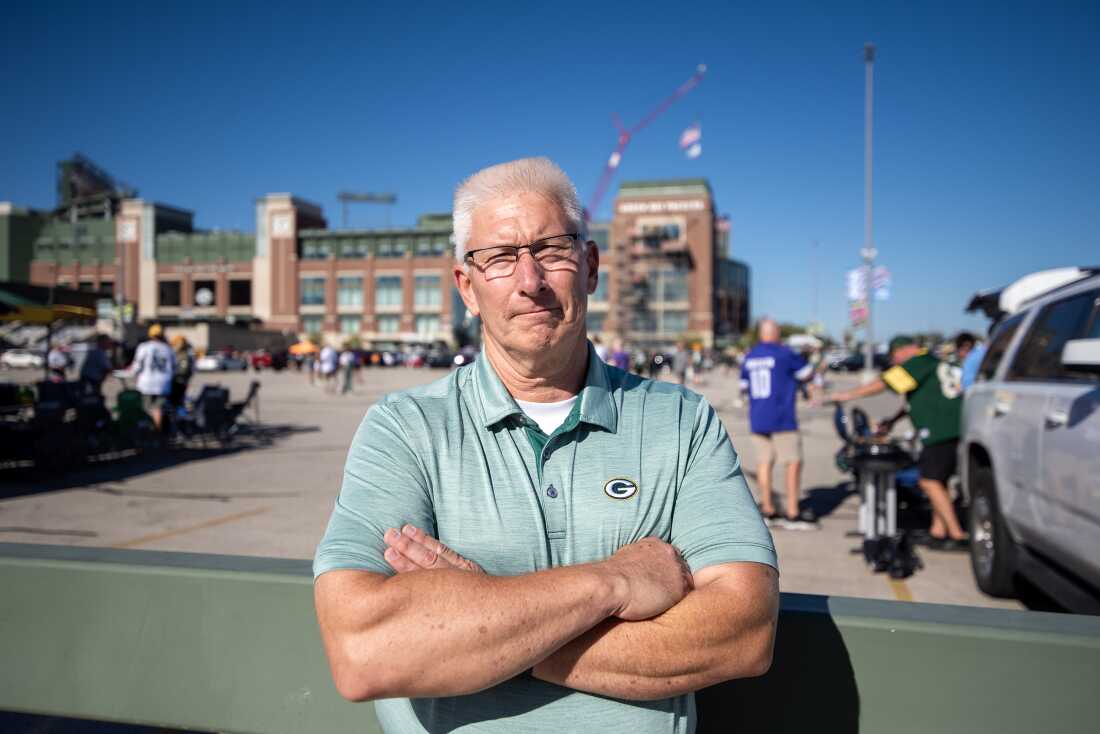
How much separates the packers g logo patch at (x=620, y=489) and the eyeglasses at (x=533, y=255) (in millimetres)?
554

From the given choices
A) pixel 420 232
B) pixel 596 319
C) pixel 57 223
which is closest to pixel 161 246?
pixel 57 223

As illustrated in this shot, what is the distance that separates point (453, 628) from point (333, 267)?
99538 mm

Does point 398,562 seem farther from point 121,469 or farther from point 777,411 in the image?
point 121,469

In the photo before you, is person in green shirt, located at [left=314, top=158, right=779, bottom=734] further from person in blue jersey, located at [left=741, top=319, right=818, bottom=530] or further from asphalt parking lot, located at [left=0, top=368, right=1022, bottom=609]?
person in blue jersey, located at [left=741, top=319, right=818, bottom=530]

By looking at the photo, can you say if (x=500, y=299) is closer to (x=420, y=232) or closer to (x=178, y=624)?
(x=178, y=624)

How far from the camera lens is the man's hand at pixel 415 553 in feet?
4.86

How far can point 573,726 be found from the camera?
1.46 m

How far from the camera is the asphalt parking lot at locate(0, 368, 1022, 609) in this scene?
6125 mm

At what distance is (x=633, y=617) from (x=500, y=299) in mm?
823

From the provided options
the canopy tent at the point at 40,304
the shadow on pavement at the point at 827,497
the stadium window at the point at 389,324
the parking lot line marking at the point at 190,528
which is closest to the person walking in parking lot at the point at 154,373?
the canopy tent at the point at 40,304

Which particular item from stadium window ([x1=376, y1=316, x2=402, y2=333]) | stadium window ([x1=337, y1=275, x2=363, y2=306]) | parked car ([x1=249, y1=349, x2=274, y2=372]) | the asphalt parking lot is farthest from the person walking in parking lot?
stadium window ([x1=337, y1=275, x2=363, y2=306])

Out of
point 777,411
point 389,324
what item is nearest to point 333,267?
point 389,324

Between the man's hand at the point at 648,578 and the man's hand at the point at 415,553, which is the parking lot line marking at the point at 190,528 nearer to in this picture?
the man's hand at the point at 415,553

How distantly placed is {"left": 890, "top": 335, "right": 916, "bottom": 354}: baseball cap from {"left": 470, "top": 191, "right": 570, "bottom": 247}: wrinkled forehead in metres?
6.39
